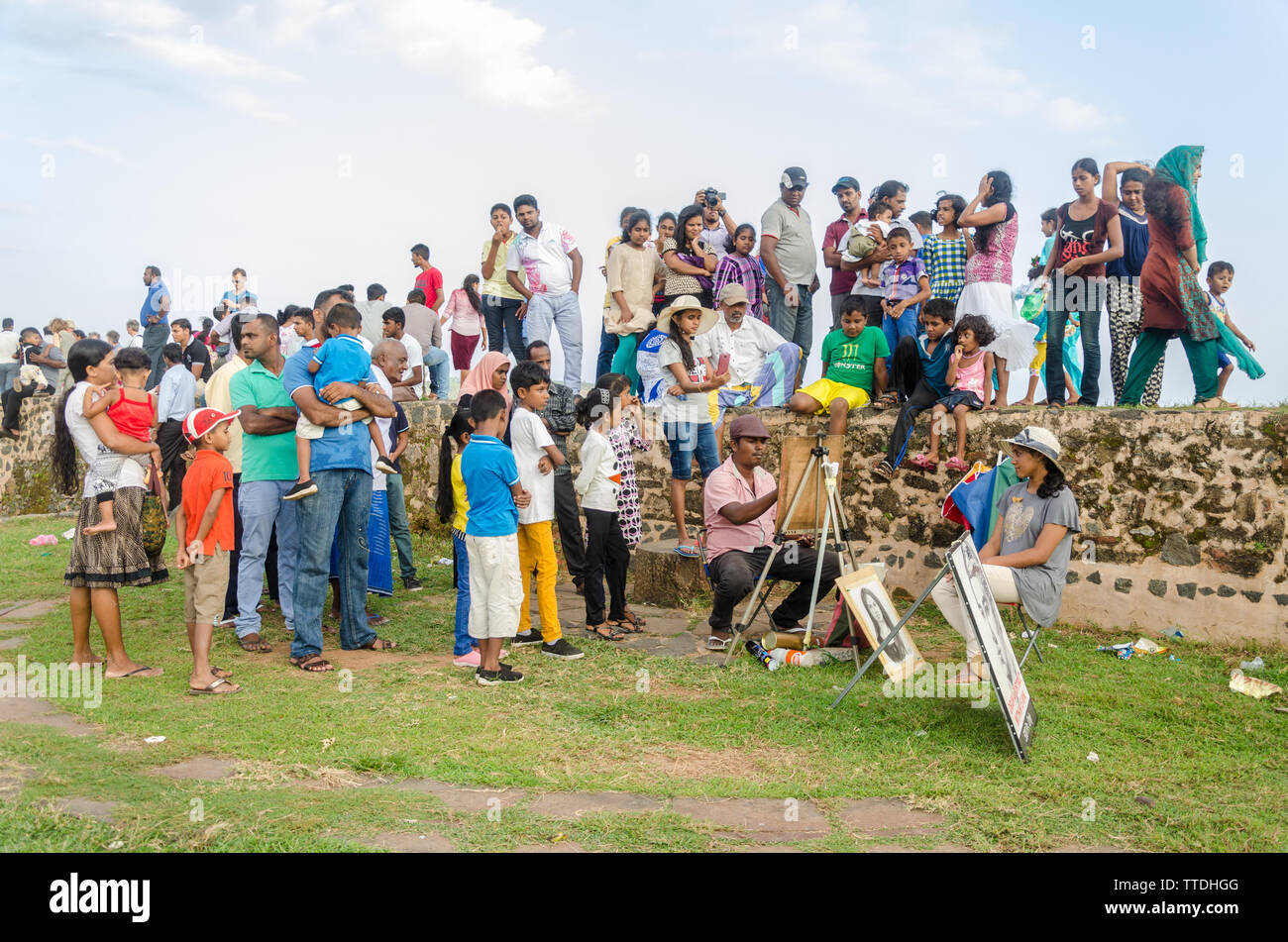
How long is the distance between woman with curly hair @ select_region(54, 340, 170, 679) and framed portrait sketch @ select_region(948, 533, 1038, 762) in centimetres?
437

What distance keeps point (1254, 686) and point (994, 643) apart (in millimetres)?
2064

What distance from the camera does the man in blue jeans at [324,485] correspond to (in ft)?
20.8

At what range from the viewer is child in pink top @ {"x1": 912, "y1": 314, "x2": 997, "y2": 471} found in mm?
7836

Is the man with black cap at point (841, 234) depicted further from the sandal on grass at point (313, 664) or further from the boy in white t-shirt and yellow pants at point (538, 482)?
the sandal on grass at point (313, 664)

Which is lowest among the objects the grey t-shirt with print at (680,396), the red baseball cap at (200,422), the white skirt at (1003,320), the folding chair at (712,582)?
the folding chair at (712,582)

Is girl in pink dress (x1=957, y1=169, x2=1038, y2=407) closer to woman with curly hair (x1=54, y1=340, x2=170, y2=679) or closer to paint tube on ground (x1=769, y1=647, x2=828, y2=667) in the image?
paint tube on ground (x1=769, y1=647, x2=828, y2=667)

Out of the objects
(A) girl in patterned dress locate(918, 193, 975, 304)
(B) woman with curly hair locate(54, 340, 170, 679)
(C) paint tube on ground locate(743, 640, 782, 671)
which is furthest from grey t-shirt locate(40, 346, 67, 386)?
(C) paint tube on ground locate(743, 640, 782, 671)

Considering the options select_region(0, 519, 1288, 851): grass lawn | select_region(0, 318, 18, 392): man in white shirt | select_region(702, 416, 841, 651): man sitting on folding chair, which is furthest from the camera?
select_region(0, 318, 18, 392): man in white shirt

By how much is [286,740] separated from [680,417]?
4.81 metres

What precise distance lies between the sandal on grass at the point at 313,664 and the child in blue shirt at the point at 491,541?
1.04 meters

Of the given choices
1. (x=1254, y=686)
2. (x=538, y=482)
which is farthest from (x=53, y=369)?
(x=1254, y=686)

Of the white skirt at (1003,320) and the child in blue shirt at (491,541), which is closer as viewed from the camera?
the child in blue shirt at (491,541)

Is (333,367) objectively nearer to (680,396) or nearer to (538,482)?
(538,482)

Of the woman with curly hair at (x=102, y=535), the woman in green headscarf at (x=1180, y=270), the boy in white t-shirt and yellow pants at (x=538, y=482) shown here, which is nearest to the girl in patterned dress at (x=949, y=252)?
the woman in green headscarf at (x=1180, y=270)
